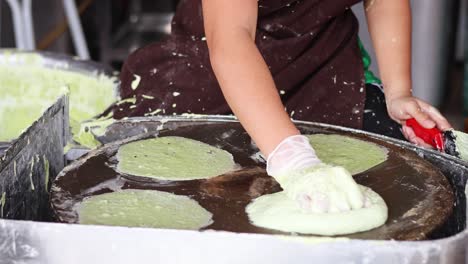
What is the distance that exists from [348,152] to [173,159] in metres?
0.35

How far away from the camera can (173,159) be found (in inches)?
61.5

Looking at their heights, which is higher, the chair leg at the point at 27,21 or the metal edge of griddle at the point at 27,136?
the metal edge of griddle at the point at 27,136

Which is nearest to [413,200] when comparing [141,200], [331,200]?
[331,200]

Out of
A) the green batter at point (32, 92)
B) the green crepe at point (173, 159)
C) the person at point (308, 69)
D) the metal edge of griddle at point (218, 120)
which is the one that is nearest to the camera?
the green crepe at point (173, 159)

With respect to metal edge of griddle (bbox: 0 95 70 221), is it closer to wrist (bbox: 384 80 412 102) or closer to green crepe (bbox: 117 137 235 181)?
green crepe (bbox: 117 137 235 181)

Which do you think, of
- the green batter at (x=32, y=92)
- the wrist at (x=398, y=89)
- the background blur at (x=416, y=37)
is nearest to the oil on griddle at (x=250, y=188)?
the wrist at (x=398, y=89)

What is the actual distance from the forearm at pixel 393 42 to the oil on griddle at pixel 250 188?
0.95 ft

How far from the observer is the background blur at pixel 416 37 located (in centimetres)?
389

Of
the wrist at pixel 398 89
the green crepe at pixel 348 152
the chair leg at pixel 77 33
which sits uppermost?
the wrist at pixel 398 89

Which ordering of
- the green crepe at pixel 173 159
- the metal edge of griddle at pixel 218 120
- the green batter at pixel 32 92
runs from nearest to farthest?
the green crepe at pixel 173 159
the metal edge of griddle at pixel 218 120
the green batter at pixel 32 92

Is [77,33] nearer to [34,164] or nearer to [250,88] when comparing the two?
[34,164]

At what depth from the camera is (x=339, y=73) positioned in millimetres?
1922

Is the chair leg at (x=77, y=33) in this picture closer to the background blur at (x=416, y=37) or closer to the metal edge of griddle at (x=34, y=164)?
the background blur at (x=416, y=37)

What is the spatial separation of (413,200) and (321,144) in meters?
0.33
